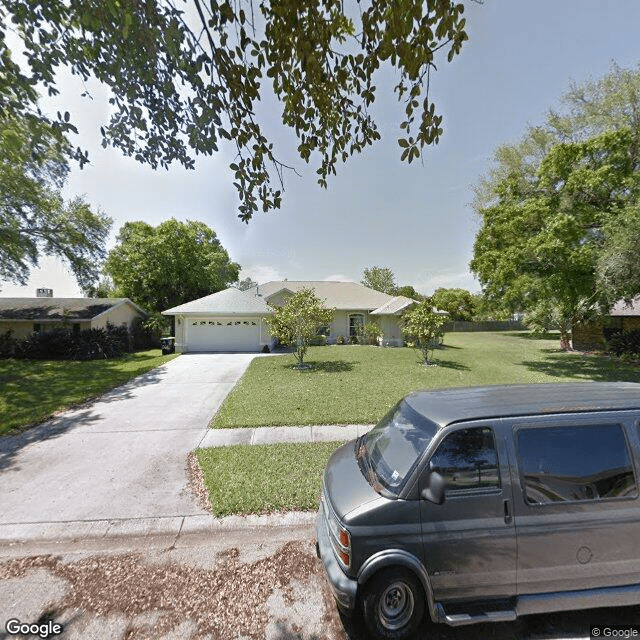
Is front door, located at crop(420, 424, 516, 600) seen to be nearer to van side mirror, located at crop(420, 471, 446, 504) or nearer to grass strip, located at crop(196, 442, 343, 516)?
van side mirror, located at crop(420, 471, 446, 504)

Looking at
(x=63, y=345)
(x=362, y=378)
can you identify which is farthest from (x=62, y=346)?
(x=362, y=378)

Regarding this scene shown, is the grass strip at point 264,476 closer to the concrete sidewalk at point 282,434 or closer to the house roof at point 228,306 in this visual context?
the concrete sidewalk at point 282,434

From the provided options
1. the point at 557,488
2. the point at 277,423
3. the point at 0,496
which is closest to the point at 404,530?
the point at 557,488

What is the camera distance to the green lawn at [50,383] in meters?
8.92

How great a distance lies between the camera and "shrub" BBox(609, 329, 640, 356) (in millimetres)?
19500

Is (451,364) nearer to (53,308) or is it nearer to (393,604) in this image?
(393,604)

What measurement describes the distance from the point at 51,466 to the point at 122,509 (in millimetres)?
2388

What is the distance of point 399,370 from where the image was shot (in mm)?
14648

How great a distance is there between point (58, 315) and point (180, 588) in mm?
24807

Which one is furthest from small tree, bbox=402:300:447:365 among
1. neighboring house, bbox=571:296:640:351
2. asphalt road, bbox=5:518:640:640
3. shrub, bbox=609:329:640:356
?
asphalt road, bbox=5:518:640:640

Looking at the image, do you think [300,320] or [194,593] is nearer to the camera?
[194,593]

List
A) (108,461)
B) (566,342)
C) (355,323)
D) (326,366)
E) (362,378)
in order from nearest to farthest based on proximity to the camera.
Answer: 1. (108,461)
2. (362,378)
3. (326,366)
4. (566,342)
5. (355,323)

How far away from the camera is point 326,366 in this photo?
15.7m

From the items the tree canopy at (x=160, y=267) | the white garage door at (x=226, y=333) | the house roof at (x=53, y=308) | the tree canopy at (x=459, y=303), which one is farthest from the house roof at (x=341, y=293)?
the tree canopy at (x=459, y=303)
